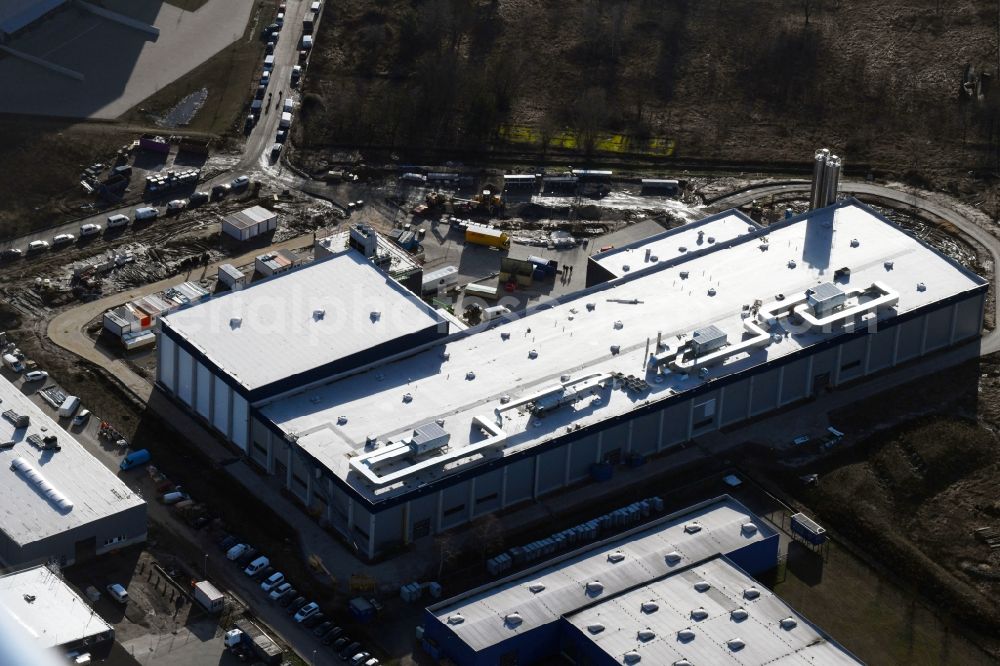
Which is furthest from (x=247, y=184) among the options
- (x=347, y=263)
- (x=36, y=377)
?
(x=36, y=377)

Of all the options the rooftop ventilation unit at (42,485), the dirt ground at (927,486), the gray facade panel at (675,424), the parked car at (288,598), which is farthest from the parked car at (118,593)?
the dirt ground at (927,486)

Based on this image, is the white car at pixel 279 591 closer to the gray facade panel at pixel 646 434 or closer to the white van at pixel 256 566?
the white van at pixel 256 566

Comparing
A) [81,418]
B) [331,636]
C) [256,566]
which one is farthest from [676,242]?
[331,636]

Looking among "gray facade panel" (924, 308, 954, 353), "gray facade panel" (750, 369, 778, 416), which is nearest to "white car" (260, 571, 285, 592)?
"gray facade panel" (750, 369, 778, 416)

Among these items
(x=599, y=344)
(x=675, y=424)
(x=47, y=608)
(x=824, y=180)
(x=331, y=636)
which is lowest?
(x=331, y=636)

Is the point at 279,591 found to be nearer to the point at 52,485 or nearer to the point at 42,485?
the point at 52,485

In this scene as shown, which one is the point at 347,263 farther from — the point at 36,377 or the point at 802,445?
the point at 802,445

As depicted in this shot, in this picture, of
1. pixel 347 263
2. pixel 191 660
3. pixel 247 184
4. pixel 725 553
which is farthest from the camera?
pixel 247 184
